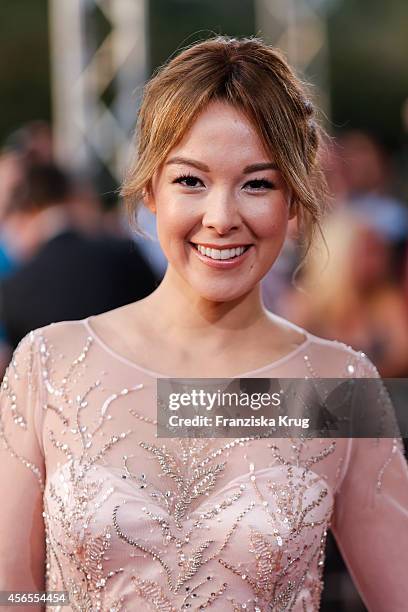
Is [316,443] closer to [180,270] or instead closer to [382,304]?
[180,270]

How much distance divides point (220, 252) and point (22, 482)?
1.68ft

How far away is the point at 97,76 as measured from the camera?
5.93 m

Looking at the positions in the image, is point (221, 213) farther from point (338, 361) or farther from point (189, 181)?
point (338, 361)

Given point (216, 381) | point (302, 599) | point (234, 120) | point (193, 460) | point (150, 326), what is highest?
point (234, 120)

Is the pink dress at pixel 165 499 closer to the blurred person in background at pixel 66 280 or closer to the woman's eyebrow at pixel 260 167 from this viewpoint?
the woman's eyebrow at pixel 260 167

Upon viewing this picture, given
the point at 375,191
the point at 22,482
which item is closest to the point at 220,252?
the point at 22,482

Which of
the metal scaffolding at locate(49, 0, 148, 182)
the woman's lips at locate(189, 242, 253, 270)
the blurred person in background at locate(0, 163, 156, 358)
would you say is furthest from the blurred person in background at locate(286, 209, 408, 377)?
the metal scaffolding at locate(49, 0, 148, 182)

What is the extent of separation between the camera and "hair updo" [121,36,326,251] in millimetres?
1649

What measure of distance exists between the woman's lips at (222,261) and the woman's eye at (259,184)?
10cm

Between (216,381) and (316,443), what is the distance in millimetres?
207

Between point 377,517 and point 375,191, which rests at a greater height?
point 375,191

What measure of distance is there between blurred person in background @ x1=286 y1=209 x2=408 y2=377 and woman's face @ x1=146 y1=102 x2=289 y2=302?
1549 mm

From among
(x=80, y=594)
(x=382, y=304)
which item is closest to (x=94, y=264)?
(x=382, y=304)

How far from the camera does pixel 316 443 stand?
1759 millimetres
